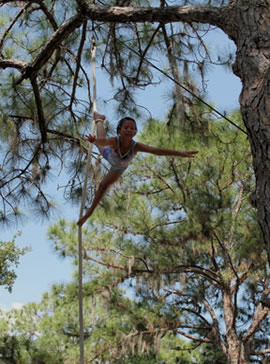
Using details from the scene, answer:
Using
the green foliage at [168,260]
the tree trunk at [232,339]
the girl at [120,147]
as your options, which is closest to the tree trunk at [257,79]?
the girl at [120,147]

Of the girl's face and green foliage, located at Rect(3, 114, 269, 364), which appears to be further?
green foliage, located at Rect(3, 114, 269, 364)

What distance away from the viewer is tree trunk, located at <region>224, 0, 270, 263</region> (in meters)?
1.77

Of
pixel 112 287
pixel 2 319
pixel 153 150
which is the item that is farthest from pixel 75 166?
pixel 2 319

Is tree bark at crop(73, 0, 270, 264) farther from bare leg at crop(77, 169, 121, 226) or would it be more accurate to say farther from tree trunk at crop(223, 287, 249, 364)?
tree trunk at crop(223, 287, 249, 364)

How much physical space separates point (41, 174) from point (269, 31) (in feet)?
7.75

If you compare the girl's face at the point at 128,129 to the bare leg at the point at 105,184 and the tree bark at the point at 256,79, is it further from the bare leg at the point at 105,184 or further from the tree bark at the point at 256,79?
the tree bark at the point at 256,79

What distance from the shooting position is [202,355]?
23.2 ft

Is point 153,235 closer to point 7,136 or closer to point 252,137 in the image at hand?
point 7,136

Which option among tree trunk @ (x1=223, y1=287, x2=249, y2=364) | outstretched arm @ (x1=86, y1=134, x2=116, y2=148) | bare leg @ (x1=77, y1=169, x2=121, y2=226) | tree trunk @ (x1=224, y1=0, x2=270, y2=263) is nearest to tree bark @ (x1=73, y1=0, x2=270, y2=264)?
tree trunk @ (x1=224, y1=0, x2=270, y2=263)

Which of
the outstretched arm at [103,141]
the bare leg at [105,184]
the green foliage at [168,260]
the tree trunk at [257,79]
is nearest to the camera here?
the tree trunk at [257,79]

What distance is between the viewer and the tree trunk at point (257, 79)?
1.77 meters

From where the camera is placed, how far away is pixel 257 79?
1970 mm

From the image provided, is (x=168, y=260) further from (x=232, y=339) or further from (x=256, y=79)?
(x=256, y=79)

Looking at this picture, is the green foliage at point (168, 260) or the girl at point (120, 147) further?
the green foliage at point (168, 260)
